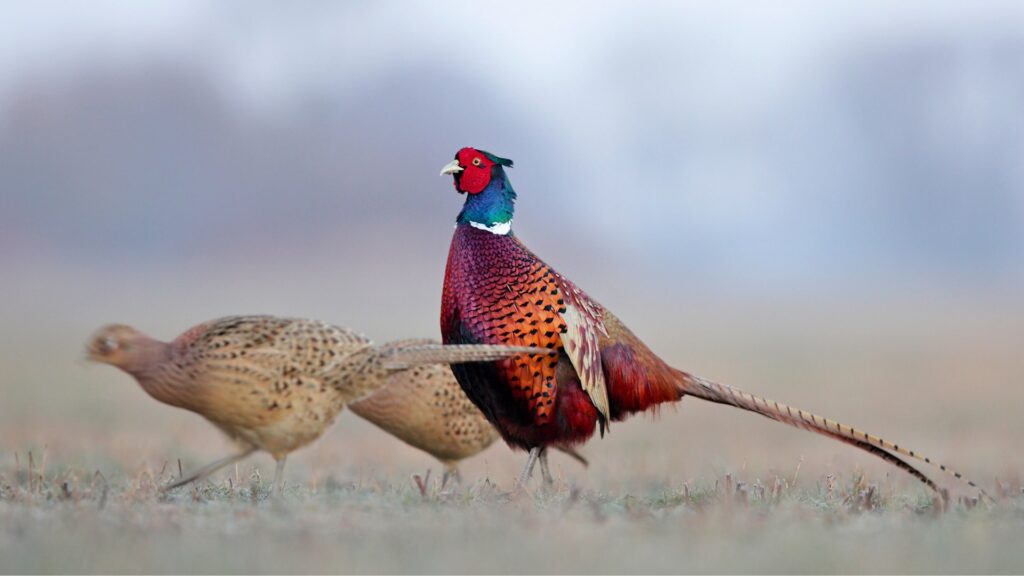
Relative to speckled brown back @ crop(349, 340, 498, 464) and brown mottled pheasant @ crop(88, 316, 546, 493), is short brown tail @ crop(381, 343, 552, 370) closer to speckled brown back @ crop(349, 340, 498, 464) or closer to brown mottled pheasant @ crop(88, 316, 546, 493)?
brown mottled pheasant @ crop(88, 316, 546, 493)

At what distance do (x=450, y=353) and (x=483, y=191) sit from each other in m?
1.25

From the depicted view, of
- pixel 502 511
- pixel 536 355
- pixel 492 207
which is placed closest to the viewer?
pixel 502 511

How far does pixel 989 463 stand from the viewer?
13344mm

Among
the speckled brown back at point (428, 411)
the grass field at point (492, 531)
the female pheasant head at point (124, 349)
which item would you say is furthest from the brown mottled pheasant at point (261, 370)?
the speckled brown back at point (428, 411)

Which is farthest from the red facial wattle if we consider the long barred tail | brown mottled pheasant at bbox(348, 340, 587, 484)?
the long barred tail

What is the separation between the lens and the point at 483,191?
330 inches

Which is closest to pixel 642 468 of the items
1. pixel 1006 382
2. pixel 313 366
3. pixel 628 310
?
pixel 313 366

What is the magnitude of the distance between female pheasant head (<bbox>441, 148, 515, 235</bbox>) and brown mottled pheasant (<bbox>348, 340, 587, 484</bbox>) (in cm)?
148

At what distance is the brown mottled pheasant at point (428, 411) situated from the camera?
964 cm

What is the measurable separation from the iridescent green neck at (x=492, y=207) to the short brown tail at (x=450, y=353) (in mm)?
877

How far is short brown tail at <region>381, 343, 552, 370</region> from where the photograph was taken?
24.9 feet

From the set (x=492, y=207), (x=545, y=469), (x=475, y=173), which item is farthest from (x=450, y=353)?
(x=545, y=469)

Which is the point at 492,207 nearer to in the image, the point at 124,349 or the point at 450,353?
the point at 450,353

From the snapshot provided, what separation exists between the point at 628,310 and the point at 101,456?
186ft
